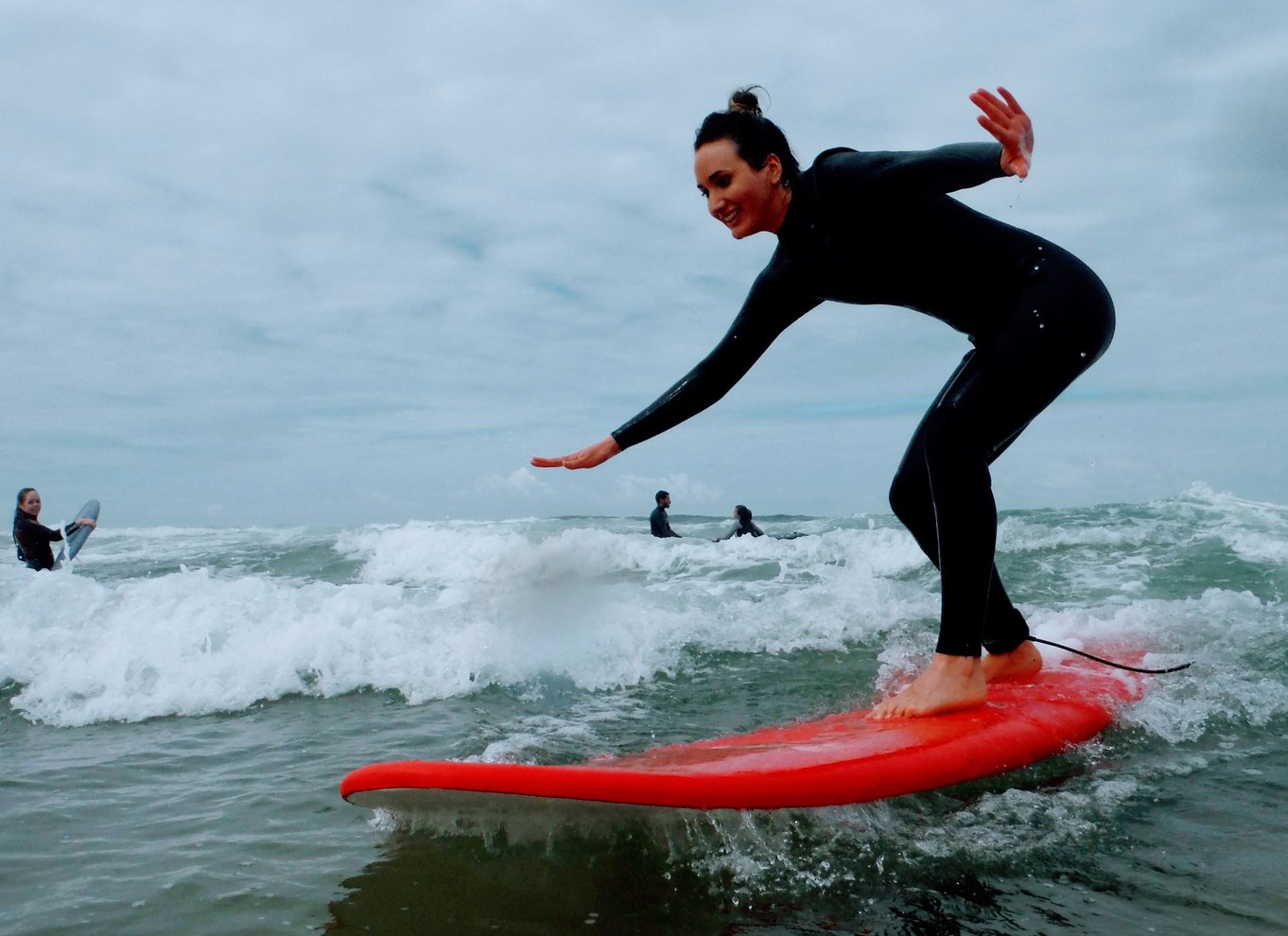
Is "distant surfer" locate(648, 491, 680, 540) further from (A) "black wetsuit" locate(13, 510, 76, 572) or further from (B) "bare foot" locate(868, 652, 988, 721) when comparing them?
(B) "bare foot" locate(868, 652, 988, 721)

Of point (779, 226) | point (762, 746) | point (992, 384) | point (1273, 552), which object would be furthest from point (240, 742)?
point (1273, 552)

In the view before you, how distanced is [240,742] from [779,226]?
2.88 metres

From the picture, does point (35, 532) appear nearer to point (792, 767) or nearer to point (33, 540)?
point (33, 540)

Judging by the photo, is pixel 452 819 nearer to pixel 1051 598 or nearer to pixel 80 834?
pixel 80 834

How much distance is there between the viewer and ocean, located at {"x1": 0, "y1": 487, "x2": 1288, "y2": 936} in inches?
77.7

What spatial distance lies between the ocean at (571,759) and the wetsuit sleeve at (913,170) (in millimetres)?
1708

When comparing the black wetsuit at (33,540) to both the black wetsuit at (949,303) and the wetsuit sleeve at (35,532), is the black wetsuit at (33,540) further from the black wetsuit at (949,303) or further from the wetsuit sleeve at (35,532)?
the black wetsuit at (949,303)

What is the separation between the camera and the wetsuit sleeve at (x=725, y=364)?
303cm

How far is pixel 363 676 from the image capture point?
4871 mm

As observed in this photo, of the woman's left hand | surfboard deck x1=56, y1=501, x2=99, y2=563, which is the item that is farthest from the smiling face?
surfboard deck x1=56, y1=501, x2=99, y2=563

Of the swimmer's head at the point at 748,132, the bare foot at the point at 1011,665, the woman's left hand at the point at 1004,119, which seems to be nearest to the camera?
the woman's left hand at the point at 1004,119

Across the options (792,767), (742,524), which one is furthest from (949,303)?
(742,524)

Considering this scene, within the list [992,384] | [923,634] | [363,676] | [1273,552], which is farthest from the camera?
[1273,552]

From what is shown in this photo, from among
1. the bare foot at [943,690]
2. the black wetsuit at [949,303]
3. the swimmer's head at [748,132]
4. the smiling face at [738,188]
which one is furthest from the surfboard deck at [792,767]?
the swimmer's head at [748,132]
